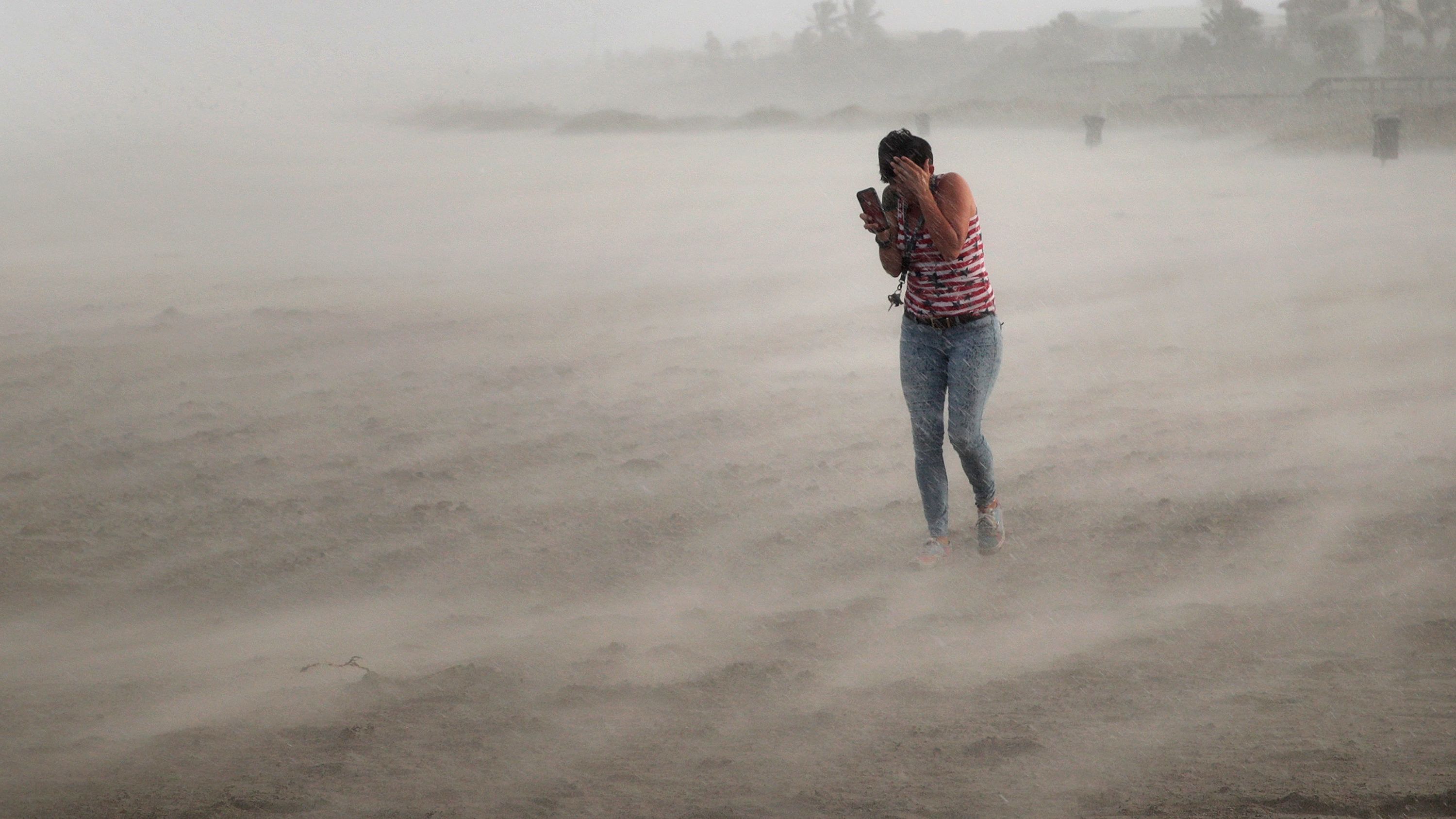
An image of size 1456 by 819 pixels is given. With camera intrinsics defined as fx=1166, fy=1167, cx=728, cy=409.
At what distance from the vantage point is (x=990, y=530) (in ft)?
14.7

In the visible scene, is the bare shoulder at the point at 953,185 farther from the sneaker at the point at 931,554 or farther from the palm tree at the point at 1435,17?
the palm tree at the point at 1435,17

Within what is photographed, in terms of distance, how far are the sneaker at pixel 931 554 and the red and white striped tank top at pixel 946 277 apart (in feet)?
3.30

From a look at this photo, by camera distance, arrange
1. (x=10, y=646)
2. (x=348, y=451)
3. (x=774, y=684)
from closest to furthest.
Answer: (x=774, y=684) < (x=10, y=646) < (x=348, y=451)

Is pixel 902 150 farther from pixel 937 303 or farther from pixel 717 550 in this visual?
pixel 717 550

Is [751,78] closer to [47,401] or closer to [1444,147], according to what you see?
[1444,147]

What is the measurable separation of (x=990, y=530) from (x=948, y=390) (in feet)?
2.05

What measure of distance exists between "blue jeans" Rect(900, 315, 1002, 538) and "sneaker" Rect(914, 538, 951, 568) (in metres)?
0.14

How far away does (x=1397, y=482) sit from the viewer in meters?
5.07

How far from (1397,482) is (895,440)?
2299 millimetres

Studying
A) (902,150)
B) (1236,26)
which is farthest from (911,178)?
(1236,26)

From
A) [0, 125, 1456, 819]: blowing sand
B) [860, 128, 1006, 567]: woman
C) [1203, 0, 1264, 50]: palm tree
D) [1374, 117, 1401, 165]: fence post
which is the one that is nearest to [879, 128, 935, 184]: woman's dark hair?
[860, 128, 1006, 567]: woman

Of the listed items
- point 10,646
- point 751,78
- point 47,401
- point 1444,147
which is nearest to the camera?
point 10,646

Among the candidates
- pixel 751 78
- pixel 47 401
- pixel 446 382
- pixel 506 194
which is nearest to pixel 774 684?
pixel 446 382

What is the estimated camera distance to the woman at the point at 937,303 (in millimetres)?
3732
